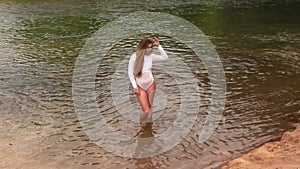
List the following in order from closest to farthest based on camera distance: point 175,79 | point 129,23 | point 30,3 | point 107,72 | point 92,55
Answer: point 175,79
point 107,72
point 92,55
point 129,23
point 30,3

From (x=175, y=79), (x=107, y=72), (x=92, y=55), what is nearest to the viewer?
(x=175, y=79)

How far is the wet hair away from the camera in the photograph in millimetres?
9562

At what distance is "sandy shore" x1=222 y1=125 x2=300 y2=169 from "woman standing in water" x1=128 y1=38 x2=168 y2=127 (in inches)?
103

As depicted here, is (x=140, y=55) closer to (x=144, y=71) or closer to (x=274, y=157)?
(x=144, y=71)

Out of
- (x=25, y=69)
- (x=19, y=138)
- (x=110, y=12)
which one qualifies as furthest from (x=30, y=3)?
(x=19, y=138)

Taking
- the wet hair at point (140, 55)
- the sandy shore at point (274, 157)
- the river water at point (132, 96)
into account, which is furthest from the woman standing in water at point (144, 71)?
the sandy shore at point (274, 157)

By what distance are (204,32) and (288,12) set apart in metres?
8.62

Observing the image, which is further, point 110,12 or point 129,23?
point 110,12

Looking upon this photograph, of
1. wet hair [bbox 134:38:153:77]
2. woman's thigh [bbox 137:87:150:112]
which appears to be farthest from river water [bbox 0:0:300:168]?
wet hair [bbox 134:38:153:77]

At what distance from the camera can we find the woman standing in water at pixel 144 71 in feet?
31.6

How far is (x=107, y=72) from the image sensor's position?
15094mm

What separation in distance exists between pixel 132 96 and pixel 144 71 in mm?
2596

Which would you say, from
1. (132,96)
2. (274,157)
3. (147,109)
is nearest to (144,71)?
(147,109)

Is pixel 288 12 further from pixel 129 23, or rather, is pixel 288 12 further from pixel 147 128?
pixel 147 128
